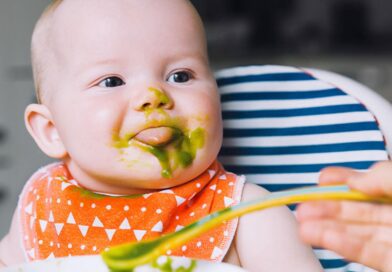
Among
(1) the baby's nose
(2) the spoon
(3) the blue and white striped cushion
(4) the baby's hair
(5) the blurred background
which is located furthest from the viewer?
(5) the blurred background

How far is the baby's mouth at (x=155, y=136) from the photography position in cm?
92

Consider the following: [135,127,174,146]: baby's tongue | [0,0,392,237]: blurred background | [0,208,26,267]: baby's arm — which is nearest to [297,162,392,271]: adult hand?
[135,127,174,146]: baby's tongue

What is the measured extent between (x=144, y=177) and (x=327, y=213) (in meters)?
0.27

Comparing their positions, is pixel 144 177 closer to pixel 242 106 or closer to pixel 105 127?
pixel 105 127

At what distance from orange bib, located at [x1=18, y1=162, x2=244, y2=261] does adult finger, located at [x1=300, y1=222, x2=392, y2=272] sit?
0.22m

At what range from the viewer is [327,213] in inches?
30.5

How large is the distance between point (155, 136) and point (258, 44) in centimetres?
280

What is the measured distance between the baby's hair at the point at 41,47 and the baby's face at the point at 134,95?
40 mm

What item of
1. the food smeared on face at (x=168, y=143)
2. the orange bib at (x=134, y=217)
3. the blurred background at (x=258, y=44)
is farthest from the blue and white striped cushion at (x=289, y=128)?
the blurred background at (x=258, y=44)

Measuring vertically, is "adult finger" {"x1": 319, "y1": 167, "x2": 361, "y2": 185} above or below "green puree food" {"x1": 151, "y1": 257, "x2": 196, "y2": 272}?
above

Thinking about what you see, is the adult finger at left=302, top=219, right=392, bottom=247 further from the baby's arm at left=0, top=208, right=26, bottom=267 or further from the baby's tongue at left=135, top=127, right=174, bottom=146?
the baby's arm at left=0, top=208, right=26, bottom=267

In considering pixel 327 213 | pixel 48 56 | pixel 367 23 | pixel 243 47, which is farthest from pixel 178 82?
pixel 367 23

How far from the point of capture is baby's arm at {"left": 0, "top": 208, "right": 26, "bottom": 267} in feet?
3.61

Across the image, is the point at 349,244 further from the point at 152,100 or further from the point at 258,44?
the point at 258,44
